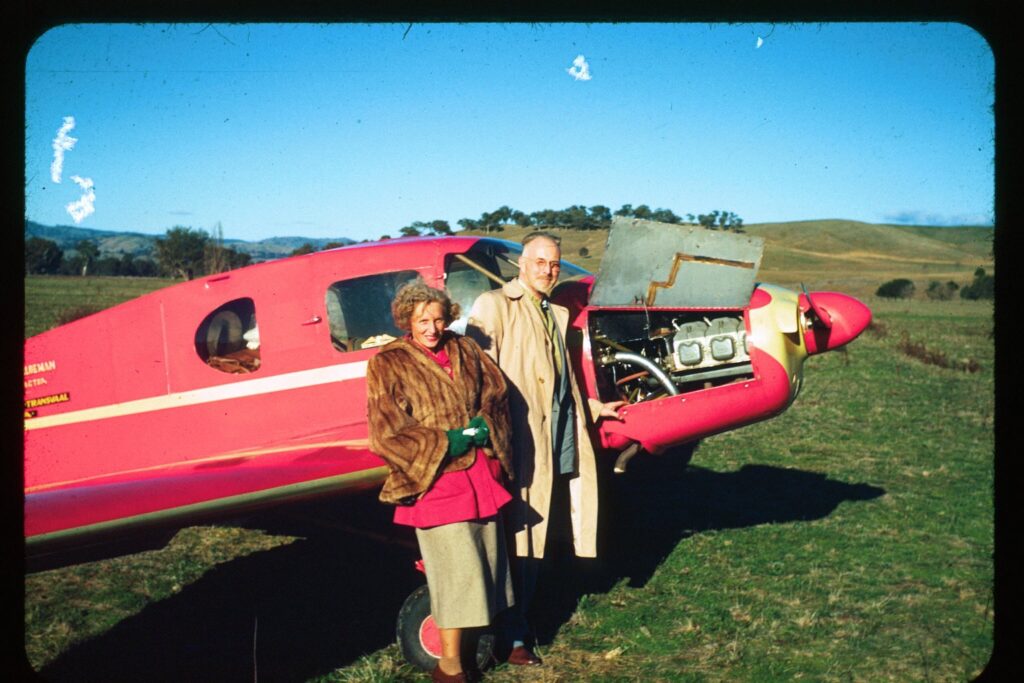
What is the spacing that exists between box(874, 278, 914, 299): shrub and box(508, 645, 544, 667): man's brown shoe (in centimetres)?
4671

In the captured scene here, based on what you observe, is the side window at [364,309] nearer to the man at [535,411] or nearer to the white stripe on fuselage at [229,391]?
the white stripe on fuselage at [229,391]

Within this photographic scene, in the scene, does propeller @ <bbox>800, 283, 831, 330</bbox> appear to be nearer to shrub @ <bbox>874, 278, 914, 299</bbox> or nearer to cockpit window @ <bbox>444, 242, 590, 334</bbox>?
cockpit window @ <bbox>444, 242, 590, 334</bbox>

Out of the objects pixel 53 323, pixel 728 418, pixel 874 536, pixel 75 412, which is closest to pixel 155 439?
pixel 75 412

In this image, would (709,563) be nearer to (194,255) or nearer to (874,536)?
(874,536)

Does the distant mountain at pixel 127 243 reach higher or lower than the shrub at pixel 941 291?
higher

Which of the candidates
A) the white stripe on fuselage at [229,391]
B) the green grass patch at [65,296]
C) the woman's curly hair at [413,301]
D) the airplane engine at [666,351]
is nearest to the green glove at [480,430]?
the woman's curly hair at [413,301]

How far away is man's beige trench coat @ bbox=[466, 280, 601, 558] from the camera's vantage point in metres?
3.95

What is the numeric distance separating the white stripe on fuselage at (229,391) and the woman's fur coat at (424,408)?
5.08ft

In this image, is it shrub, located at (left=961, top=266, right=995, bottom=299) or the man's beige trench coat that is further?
shrub, located at (left=961, top=266, right=995, bottom=299)

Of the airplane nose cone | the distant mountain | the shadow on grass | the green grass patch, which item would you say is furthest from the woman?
the distant mountain

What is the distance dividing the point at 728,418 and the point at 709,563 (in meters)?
1.53

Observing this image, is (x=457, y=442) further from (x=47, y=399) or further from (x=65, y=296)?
(x=65, y=296)

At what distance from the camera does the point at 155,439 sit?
5199mm

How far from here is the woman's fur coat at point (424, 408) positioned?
137 inches
